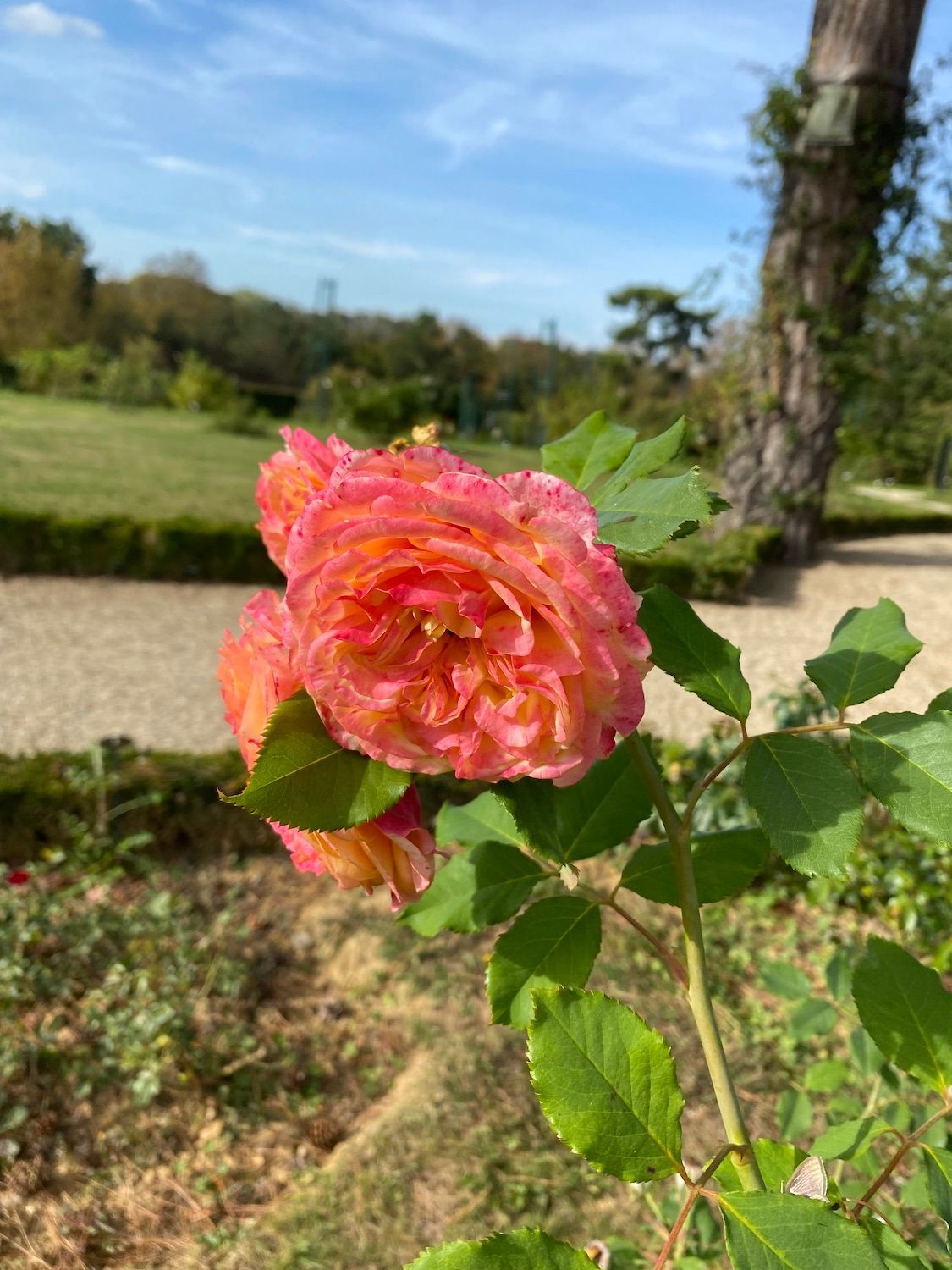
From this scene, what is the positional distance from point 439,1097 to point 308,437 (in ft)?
6.78

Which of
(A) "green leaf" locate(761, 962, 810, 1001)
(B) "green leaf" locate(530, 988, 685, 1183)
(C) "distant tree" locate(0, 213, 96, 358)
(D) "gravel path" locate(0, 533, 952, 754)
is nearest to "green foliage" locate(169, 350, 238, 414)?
(C) "distant tree" locate(0, 213, 96, 358)

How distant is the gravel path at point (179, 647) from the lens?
→ 480 centimetres

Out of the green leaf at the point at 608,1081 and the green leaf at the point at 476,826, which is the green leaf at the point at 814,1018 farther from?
the green leaf at the point at 608,1081

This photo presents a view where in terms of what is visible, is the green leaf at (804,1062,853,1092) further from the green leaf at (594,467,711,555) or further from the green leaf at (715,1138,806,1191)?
the green leaf at (594,467,711,555)

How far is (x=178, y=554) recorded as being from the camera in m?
7.85

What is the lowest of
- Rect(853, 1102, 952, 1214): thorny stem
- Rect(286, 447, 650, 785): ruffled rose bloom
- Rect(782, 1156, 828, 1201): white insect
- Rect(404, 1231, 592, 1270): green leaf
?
Rect(853, 1102, 952, 1214): thorny stem

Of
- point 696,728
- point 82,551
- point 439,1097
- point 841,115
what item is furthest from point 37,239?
point 439,1097

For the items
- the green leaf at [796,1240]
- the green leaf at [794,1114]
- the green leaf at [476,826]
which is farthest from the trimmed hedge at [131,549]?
the green leaf at [796,1240]

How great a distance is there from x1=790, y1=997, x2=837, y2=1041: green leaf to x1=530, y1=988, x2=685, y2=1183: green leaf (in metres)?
1.05

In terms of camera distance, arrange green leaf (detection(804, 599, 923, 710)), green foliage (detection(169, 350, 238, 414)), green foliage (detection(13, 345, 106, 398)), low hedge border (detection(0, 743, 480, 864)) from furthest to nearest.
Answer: green foliage (detection(13, 345, 106, 398)) → green foliage (detection(169, 350, 238, 414)) → low hedge border (detection(0, 743, 480, 864)) → green leaf (detection(804, 599, 923, 710))

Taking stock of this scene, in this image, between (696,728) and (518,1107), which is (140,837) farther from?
(696,728)

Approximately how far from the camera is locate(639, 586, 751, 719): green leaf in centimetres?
60

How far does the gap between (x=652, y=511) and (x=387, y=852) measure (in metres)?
0.24

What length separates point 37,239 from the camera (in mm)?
30562
